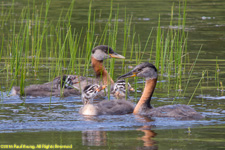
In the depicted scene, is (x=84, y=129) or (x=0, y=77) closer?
(x=84, y=129)

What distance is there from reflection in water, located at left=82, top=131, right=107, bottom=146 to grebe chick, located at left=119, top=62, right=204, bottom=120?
144cm

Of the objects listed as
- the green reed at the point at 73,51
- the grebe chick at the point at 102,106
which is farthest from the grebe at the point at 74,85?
the grebe chick at the point at 102,106

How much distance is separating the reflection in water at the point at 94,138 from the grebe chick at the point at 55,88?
2807 millimetres

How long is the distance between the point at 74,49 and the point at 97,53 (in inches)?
59.2

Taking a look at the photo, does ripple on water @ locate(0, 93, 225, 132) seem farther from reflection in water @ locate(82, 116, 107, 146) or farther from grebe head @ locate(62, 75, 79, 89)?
grebe head @ locate(62, 75, 79, 89)

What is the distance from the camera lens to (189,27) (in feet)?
61.1

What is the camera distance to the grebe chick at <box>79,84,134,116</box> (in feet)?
28.6

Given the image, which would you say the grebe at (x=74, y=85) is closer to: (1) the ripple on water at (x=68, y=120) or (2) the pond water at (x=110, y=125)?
(2) the pond water at (x=110, y=125)

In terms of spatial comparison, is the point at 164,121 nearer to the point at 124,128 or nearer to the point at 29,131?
the point at 124,128

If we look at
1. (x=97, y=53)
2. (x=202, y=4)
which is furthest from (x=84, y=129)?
(x=202, y=4)

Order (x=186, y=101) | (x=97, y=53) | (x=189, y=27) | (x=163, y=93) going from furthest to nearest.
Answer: (x=189, y=27)
(x=97, y=53)
(x=163, y=93)
(x=186, y=101)

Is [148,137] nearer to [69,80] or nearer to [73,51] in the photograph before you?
[73,51]

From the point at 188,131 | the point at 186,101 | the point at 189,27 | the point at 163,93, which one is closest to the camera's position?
the point at 188,131

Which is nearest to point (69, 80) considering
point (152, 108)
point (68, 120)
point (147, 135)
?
point (152, 108)
